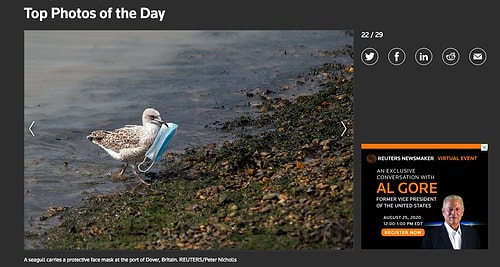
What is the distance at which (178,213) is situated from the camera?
1143cm

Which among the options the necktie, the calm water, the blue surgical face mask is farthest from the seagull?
the necktie

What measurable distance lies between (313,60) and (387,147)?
5.91 feet

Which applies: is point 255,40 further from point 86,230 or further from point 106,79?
point 86,230

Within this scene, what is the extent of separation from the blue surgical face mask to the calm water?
0.40 feet

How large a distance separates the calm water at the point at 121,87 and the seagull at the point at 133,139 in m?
0.18

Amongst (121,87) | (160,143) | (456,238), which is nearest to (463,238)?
(456,238)

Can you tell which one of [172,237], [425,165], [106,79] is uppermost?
[106,79]

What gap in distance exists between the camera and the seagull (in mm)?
11602

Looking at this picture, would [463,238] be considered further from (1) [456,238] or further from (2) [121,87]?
(2) [121,87]

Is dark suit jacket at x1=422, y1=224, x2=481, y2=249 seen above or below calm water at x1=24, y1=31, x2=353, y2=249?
below

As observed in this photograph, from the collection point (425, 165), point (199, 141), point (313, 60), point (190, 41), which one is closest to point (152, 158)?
point (199, 141)

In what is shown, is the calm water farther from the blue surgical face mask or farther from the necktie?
the necktie

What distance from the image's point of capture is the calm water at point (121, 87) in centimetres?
1166

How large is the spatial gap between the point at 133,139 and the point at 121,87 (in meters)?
0.74
